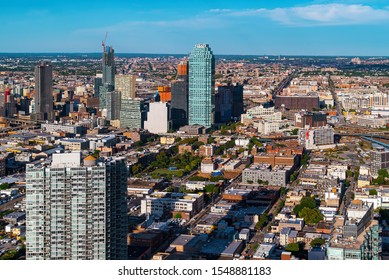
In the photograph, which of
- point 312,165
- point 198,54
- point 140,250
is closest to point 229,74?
point 198,54

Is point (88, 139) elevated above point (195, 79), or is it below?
below

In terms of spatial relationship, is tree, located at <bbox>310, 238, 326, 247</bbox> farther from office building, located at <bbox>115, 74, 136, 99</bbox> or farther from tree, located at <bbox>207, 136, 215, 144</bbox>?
office building, located at <bbox>115, 74, 136, 99</bbox>

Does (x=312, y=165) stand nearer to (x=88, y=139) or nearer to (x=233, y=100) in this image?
(x=88, y=139)

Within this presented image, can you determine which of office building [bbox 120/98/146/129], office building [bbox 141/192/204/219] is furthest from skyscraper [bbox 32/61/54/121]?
office building [bbox 141/192/204/219]

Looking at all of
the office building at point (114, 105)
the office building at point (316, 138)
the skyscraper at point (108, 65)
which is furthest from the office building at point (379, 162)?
the skyscraper at point (108, 65)

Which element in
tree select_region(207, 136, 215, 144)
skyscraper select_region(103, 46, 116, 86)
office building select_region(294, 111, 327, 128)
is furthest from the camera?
skyscraper select_region(103, 46, 116, 86)

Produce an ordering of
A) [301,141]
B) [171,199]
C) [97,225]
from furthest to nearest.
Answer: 1. [301,141]
2. [171,199]
3. [97,225]

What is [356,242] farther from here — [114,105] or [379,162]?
[114,105]
